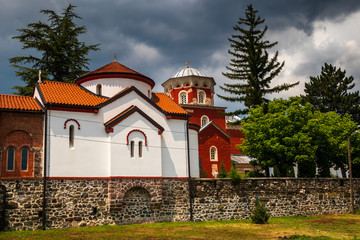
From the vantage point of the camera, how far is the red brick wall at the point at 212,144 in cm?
3250

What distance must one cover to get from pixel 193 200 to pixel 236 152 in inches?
810

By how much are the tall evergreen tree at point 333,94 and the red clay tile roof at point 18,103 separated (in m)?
31.1

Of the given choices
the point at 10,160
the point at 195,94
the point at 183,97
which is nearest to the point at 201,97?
the point at 195,94

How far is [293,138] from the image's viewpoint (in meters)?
26.0

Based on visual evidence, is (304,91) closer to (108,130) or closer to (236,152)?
(236,152)

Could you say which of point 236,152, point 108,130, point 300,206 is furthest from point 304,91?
point 108,130

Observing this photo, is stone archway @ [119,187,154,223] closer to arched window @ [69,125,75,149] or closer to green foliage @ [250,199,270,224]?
arched window @ [69,125,75,149]

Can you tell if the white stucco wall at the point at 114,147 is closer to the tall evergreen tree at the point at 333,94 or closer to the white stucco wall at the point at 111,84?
the white stucco wall at the point at 111,84

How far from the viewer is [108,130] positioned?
19.9m

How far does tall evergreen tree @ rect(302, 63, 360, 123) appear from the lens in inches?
1581

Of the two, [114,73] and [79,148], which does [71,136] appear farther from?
[114,73]

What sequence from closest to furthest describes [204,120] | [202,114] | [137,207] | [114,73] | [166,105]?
[137,207] < [114,73] < [166,105] < [202,114] < [204,120]

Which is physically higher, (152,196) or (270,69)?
(270,69)

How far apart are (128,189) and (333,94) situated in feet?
100
